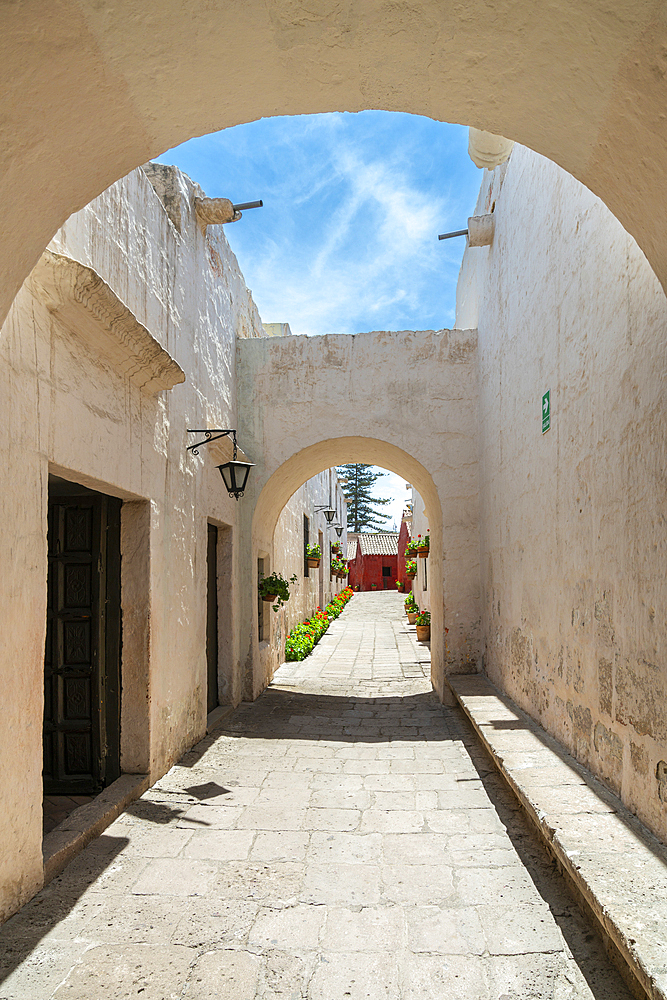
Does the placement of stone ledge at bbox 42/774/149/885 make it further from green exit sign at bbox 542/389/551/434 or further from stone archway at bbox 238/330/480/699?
green exit sign at bbox 542/389/551/434

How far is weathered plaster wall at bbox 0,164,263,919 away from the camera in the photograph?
2805mm

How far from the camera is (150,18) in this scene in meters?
1.71

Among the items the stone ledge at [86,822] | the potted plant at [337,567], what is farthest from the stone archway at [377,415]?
the potted plant at [337,567]

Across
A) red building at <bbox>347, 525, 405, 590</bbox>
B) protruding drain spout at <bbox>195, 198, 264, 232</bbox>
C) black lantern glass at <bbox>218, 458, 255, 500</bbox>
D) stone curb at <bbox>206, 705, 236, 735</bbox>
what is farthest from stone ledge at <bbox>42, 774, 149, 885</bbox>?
red building at <bbox>347, 525, 405, 590</bbox>

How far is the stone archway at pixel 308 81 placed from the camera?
1688 mm

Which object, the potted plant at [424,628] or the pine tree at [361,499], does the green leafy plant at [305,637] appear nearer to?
the potted plant at [424,628]

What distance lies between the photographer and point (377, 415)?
7707mm

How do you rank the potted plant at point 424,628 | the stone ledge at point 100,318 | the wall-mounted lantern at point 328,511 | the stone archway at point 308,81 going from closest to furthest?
the stone archway at point 308,81 < the stone ledge at point 100,318 < the potted plant at point 424,628 < the wall-mounted lantern at point 328,511

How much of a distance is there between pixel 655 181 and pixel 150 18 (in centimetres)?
145

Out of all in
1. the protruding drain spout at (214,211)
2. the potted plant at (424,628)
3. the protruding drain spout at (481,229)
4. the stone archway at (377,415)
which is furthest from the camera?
the potted plant at (424,628)

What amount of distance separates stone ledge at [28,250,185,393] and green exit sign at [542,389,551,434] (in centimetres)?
253

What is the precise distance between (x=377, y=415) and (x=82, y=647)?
4.41 meters

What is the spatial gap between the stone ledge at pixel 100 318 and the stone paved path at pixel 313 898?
2.63m

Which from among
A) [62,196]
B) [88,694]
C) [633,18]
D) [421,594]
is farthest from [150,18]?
[421,594]
